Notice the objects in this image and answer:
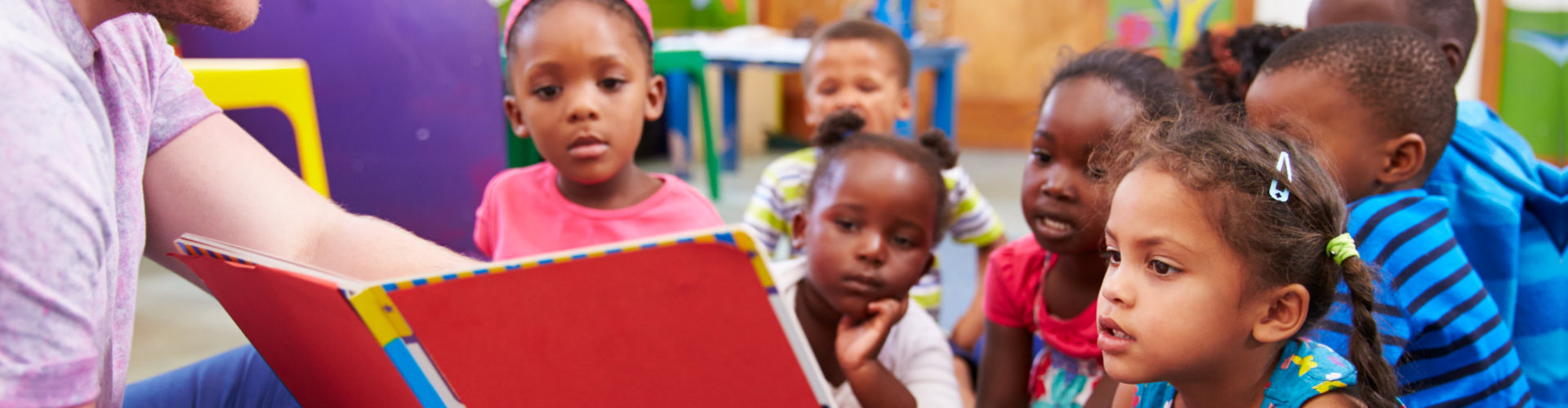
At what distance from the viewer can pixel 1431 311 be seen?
1.00m

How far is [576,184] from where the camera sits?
4.64ft

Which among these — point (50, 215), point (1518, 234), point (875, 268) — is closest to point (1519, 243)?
point (1518, 234)

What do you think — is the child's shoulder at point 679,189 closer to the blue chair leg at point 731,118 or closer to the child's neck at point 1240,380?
the child's neck at point 1240,380

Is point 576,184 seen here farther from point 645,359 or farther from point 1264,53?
point 1264,53

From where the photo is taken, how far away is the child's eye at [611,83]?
1335 millimetres

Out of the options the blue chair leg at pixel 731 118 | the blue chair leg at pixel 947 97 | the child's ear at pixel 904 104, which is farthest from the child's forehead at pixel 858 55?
the blue chair leg at pixel 731 118

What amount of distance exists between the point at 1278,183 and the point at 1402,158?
41 centimetres

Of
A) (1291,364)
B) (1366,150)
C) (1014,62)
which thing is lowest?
(1014,62)

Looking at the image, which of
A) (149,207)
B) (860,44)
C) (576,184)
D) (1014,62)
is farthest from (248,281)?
(1014,62)

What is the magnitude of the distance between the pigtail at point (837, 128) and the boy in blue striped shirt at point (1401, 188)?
0.60 m

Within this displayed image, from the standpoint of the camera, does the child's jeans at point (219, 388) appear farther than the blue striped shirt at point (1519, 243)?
No

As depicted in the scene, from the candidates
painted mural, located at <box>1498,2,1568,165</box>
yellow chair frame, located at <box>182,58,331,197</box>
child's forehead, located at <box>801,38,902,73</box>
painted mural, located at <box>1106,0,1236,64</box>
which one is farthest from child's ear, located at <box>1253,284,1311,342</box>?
painted mural, located at <box>1106,0,1236,64</box>

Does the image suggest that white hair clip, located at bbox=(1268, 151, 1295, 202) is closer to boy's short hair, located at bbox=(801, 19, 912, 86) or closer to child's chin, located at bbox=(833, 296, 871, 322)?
child's chin, located at bbox=(833, 296, 871, 322)

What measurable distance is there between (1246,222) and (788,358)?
1.51ft
